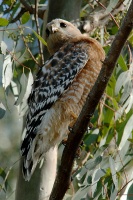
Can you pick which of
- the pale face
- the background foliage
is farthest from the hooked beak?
the background foliage

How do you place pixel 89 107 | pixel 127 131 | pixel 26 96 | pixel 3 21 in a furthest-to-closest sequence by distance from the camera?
pixel 26 96 < pixel 3 21 < pixel 127 131 < pixel 89 107

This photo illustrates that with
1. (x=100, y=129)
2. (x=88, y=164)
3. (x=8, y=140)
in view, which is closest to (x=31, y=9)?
(x=100, y=129)

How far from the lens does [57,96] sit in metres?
3.94

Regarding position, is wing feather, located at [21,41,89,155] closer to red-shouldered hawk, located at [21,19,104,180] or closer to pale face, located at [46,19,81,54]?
red-shouldered hawk, located at [21,19,104,180]

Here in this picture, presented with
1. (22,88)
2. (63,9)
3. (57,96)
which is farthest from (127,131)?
(63,9)

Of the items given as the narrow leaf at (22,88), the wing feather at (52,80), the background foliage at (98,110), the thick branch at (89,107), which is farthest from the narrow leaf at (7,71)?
the thick branch at (89,107)

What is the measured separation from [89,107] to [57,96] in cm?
104

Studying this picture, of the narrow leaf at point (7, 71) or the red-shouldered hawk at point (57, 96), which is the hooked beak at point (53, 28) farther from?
the narrow leaf at point (7, 71)

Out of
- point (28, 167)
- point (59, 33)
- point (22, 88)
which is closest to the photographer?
point (28, 167)

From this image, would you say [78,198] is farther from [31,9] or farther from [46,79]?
[31,9]

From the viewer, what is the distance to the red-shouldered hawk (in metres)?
3.84

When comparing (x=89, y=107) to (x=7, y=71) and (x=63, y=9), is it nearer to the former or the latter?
(x=7, y=71)

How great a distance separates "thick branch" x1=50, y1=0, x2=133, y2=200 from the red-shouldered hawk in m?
0.46

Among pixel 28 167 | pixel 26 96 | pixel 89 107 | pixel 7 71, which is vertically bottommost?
pixel 28 167
